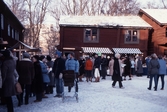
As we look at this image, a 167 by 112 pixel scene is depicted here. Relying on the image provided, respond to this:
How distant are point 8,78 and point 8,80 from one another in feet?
0.19

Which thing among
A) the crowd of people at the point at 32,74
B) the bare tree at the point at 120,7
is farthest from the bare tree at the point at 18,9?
the crowd of people at the point at 32,74

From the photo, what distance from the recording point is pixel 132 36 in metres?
28.9

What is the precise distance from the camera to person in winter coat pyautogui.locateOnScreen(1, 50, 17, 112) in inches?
262

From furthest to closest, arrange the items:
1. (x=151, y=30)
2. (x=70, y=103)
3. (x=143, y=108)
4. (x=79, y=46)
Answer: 1. (x=151, y=30)
2. (x=79, y=46)
3. (x=70, y=103)
4. (x=143, y=108)

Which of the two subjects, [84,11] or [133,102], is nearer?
[133,102]

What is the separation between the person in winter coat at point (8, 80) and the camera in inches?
262

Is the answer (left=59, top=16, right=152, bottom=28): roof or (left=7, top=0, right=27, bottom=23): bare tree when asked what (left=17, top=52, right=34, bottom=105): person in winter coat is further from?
(left=7, top=0, right=27, bottom=23): bare tree

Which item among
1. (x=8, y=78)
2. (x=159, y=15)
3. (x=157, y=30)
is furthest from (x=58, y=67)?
(x=159, y=15)

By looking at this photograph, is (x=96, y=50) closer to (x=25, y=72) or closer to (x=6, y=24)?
(x=6, y=24)

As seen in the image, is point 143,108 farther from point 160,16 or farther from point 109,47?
point 160,16

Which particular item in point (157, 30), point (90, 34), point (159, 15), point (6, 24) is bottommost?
point (90, 34)

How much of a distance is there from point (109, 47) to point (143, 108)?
20754 millimetres

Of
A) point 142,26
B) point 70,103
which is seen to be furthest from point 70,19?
point 70,103

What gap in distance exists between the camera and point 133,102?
8.98 meters
